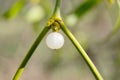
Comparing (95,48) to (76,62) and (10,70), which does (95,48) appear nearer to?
(76,62)

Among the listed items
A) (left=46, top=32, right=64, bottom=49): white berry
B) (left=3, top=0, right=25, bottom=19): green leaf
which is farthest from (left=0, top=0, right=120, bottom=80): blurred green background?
(left=46, top=32, right=64, bottom=49): white berry

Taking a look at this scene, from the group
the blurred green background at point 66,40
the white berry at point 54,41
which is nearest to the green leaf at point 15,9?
the blurred green background at point 66,40

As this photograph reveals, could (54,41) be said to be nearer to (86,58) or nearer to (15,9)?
(86,58)

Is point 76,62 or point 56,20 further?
point 76,62

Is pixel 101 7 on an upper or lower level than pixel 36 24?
lower

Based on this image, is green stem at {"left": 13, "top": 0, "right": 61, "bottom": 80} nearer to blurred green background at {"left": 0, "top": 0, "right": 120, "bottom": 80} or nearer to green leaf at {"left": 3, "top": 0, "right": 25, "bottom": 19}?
blurred green background at {"left": 0, "top": 0, "right": 120, "bottom": 80}

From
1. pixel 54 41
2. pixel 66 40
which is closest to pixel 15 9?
pixel 54 41

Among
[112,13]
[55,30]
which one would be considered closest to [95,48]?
[112,13]

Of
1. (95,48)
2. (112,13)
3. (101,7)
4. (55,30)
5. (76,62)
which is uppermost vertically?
(55,30)
